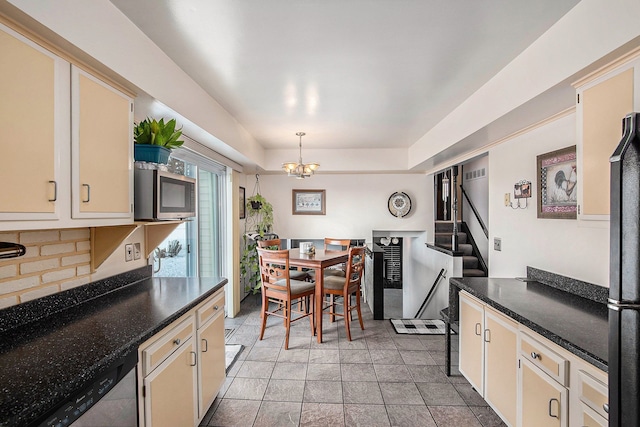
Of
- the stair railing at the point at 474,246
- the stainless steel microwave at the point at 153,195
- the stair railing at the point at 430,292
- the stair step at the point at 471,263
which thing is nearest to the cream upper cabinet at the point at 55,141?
the stainless steel microwave at the point at 153,195

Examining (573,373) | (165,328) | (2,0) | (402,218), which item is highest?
(2,0)

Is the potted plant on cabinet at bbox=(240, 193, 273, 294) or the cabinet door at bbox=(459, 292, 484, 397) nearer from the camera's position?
the cabinet door at bbox=(459, 292, 484, 397)

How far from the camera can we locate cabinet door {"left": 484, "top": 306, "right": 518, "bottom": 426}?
1693 millimetres

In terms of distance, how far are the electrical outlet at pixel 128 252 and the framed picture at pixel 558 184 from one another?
3.09 metres

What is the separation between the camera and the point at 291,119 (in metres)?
3.19

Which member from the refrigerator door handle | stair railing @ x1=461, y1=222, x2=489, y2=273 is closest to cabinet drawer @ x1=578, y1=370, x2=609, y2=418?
the refrigerator door handle

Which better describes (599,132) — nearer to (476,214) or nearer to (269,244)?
(476,214)

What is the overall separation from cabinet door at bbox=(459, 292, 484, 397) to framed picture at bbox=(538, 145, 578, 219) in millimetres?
941

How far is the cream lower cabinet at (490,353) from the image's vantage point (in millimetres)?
1719

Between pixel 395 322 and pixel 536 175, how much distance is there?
7.77 ft

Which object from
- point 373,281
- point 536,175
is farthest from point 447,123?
point 373,281

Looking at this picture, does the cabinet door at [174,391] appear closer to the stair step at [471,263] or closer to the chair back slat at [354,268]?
the chair back slat at [354,268]

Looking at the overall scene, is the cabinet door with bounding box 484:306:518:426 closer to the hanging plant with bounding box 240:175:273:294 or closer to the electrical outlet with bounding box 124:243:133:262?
the electrical outlet with bounding box 124:243:133:262

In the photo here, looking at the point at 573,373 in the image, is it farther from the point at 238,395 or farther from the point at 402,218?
the point at 402,218
